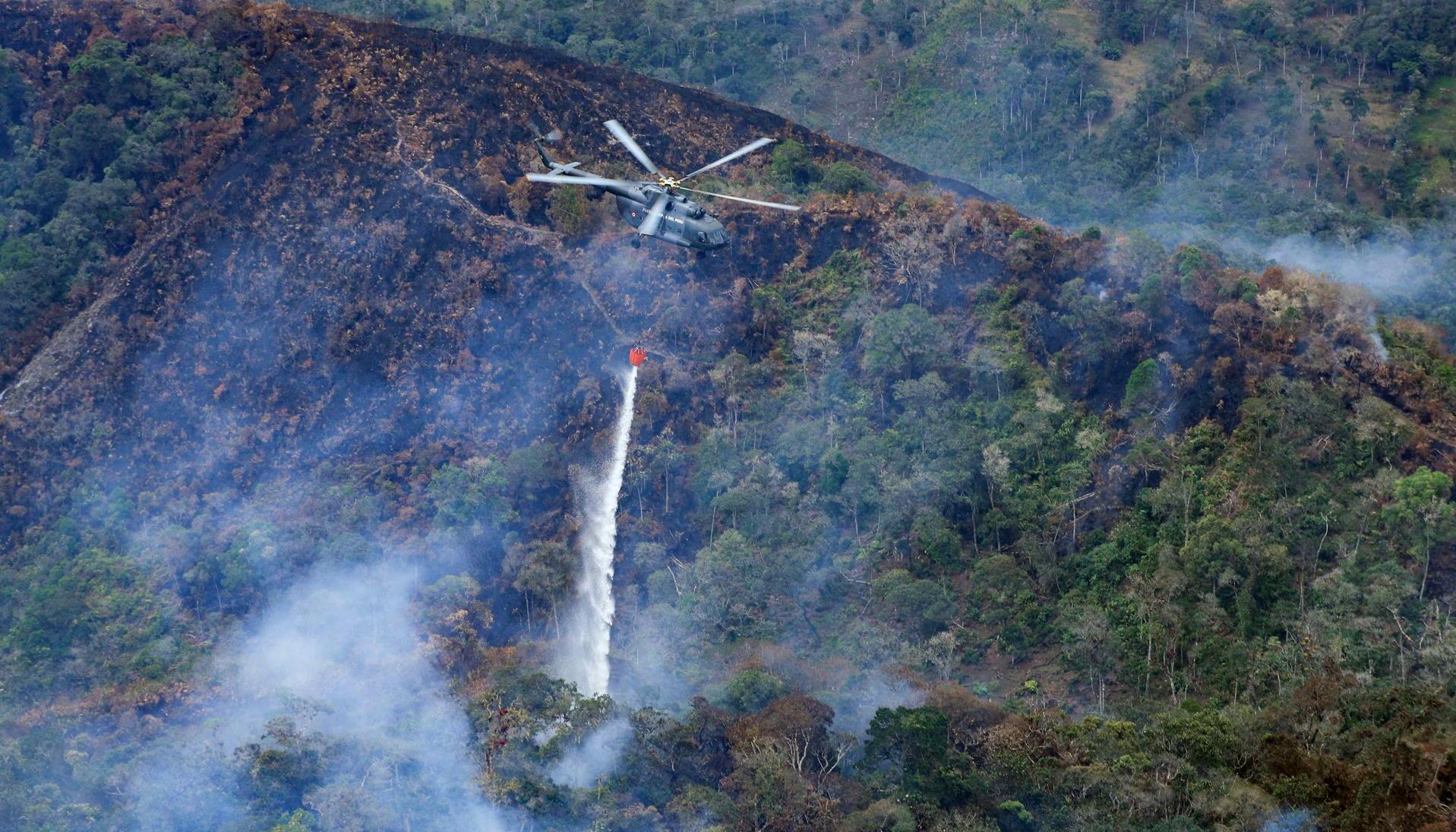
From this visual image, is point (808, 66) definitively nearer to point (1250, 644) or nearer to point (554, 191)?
point (554, 191)

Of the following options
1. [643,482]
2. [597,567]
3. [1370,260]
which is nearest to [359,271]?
[643,482]

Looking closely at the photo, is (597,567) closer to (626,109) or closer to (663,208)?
(663,208)

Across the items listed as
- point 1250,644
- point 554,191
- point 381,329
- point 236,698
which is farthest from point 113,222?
point 1250,644

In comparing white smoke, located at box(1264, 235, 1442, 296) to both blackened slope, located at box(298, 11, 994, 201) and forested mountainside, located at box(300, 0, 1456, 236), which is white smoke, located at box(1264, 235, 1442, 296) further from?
blackened slope, located at box(298, 11, 994, 201)

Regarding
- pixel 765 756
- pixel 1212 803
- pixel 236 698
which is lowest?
pixel 236 698

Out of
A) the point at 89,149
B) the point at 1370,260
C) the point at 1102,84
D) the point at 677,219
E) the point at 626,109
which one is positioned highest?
the point at 677,219

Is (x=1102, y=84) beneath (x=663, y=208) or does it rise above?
beneath

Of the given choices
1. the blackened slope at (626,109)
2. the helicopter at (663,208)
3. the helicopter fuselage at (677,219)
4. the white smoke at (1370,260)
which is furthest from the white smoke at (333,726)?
the white smoke at (1370,260)
